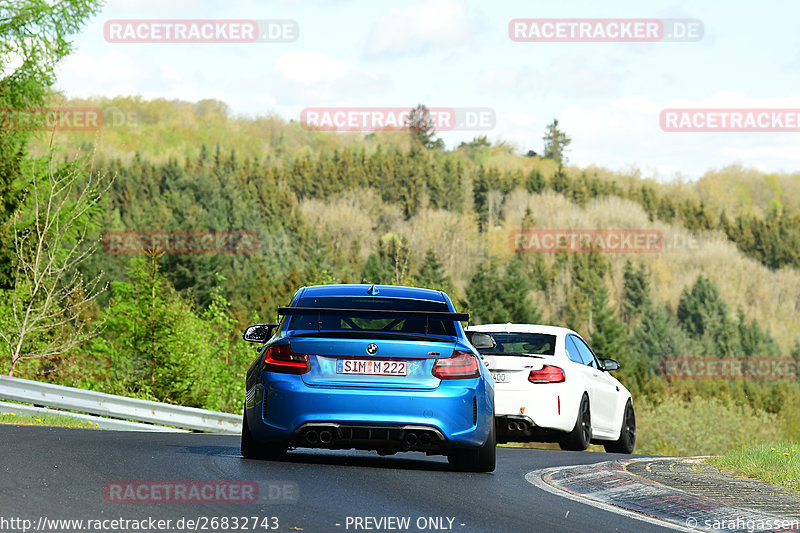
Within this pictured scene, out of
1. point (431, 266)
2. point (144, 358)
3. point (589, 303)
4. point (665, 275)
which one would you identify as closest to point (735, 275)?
point (665, 275)

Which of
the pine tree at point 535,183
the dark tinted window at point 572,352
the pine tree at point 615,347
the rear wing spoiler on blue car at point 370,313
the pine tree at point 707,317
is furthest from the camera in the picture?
the pine tree at point 535,183

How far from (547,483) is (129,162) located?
503ft

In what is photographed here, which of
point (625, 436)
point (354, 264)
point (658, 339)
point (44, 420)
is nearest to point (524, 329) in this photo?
point (625, 436)

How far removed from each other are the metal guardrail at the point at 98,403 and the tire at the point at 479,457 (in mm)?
9017

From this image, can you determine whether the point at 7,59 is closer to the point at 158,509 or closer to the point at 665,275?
the point at 158,509

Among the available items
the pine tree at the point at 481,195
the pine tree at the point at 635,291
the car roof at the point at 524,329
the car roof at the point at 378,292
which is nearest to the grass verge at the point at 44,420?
the car roof at the point at 524,329

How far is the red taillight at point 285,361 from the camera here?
30.4ft

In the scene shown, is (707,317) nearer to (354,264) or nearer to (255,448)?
(354,264)

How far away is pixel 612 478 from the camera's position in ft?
31.0

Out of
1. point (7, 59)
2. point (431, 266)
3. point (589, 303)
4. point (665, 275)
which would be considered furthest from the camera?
point (665, 275)

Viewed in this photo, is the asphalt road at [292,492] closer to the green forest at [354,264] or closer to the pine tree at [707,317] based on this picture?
the green forest at [354,264]

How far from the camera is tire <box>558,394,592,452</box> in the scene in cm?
1473

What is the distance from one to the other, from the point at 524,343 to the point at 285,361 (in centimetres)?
666

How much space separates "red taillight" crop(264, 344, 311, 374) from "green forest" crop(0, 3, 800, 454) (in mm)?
12918
